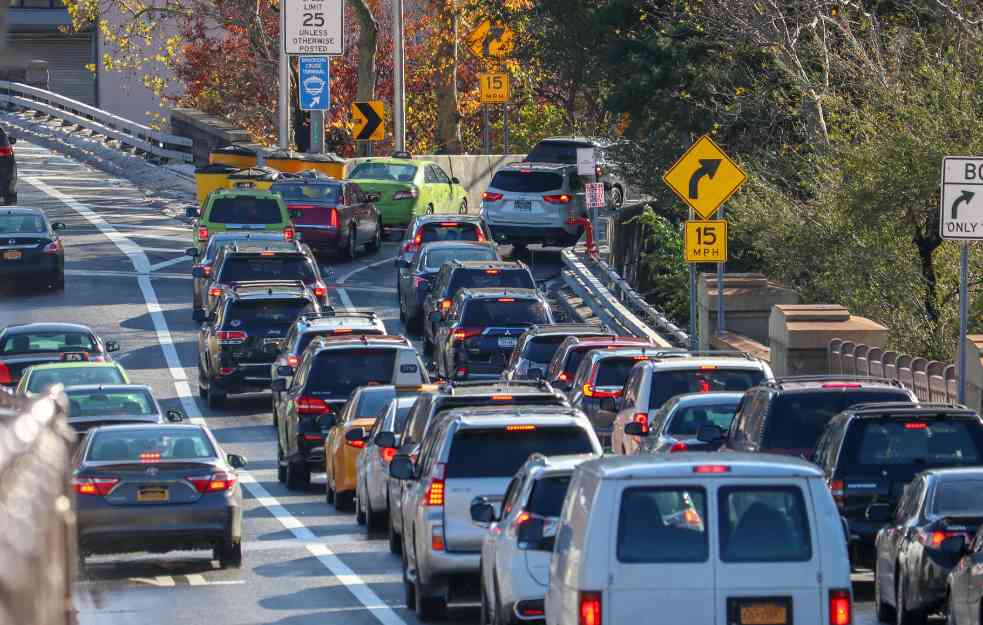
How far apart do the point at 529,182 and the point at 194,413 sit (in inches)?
604

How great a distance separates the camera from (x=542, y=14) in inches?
1767

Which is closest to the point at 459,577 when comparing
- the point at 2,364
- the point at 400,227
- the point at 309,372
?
the point at 309,372

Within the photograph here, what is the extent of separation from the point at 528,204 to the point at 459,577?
95.9 ft

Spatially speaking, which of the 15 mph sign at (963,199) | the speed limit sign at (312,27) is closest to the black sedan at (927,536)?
the 15 mph sign at (963,199)

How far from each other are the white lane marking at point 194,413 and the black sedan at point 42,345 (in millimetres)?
1779

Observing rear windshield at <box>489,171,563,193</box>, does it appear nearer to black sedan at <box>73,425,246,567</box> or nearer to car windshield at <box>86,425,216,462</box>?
car windshield at <box>86,425,216,462</box>

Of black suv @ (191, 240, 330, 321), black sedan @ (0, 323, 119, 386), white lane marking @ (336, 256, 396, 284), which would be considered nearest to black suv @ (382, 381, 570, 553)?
black sedan @ (0, 323, 119, 386)

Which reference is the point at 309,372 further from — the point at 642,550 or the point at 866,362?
the point at 642,550

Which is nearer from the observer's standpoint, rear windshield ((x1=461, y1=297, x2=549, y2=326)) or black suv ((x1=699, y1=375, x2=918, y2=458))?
black suv ((x1=699, y1=375, x2=918, y2=458))

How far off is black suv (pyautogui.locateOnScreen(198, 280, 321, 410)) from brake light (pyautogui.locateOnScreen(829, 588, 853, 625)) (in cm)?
2044

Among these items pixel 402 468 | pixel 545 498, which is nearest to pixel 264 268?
pixel 402 468

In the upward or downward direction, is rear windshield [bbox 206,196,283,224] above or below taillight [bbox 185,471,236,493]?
above

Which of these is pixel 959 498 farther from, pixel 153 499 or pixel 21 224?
pixel 21 224

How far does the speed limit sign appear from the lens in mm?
51406
